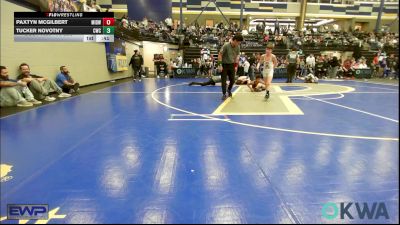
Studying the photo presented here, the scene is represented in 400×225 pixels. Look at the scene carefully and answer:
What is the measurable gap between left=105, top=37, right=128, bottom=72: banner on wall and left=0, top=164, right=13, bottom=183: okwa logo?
11895 millimetres

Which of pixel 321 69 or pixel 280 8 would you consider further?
pixel 280 8

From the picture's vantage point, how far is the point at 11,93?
6.45 meters

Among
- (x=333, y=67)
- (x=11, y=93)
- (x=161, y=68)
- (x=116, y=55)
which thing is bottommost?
(x=11, y=93)

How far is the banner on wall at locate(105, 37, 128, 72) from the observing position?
14.1m

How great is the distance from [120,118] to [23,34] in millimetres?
2189

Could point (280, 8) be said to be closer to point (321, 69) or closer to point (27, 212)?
point (321, 69)

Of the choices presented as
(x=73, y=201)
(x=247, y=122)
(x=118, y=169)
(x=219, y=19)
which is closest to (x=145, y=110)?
(x=247, y=122)

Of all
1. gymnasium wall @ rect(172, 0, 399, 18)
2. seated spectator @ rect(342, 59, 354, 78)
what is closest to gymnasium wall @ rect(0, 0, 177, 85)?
seated spectator @ rect(342, 59, 354, 78)

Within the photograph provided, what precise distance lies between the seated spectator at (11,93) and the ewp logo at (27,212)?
5.32 meters

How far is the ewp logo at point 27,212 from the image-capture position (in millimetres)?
1977

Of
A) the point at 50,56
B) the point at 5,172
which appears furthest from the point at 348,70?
the point at 5,172

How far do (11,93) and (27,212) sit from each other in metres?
5.52

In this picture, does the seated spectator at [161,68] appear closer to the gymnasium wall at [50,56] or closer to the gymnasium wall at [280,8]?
the gymnasium wall at [50,56]
